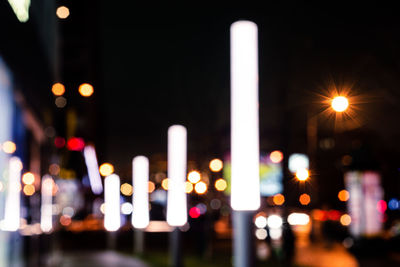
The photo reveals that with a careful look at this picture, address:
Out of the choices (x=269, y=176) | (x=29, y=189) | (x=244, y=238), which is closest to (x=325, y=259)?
(x=269, y=176)

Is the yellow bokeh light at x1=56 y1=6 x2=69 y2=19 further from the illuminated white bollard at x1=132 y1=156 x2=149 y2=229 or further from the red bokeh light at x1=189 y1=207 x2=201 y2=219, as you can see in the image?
the red bokeh light at x1=189 y1=207 x2=201 y2=219

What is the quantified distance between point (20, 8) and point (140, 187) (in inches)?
610

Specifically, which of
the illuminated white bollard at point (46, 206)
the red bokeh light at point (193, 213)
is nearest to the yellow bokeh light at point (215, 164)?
the red bokeh light at point (193, 213)

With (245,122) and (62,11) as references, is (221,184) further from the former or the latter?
(245,122)

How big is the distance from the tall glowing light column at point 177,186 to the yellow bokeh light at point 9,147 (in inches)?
153

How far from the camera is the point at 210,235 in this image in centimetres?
2116

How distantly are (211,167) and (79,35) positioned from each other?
55.9 m

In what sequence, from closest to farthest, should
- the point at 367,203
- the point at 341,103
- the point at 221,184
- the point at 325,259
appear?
the point at 341,103, the point at 325,259, the point at 367,203, the point at 221,184

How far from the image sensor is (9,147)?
915 cm

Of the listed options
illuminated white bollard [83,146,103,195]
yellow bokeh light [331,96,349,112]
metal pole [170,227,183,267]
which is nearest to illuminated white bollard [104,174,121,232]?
metal pole [170,227,183,267]

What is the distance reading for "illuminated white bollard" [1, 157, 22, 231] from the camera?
30.2 feet

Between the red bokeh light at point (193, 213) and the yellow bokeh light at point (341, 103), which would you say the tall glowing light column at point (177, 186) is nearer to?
the yellow bokeh light at point (341, 103)

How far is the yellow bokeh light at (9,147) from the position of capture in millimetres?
8530

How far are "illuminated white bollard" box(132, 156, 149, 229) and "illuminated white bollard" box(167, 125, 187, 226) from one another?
7.60 meters
